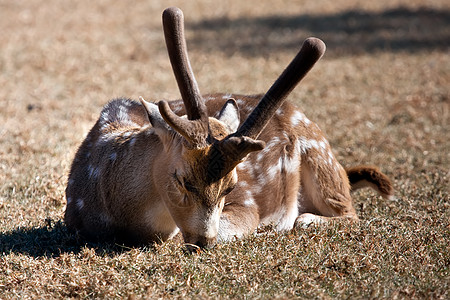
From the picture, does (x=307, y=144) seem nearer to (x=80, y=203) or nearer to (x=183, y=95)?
(x=183, y=95)

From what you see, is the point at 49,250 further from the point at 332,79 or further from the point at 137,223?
the point at 332,79

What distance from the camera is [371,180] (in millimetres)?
6094

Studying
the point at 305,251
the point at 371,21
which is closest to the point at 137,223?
the point at 305,251

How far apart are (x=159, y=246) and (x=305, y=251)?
3.64 feet

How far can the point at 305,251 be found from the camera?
4641mm

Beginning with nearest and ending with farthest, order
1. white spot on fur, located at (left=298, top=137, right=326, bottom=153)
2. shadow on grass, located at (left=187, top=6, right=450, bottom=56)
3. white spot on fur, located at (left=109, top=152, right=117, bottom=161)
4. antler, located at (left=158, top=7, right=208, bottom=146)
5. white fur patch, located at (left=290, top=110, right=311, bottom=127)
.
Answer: antler, located at (left=158, top=7, right=208, bottom=146) < white spot on fur, located at (left=109, top=152, right=117, bottom=161) < white spot on fur, located at (left=298, top=137, right=326, bottom=153) < white fur patch, located at (left=290, top=110, right=311, bottom=127) < shadow on grass, located at (left=187, top=6, right=450, bottom=56)

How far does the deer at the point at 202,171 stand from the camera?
4.27 m

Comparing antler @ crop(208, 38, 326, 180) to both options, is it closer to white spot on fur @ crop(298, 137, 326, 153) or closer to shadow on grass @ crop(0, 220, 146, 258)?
shadow on grass @ crop(0, 220, 146, 258)

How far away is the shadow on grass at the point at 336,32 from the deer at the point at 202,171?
694 cm

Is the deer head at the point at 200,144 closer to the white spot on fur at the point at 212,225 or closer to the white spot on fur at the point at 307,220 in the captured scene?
the white spot on fur at the point at 212,225

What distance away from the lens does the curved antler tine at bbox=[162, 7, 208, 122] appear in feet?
14.2

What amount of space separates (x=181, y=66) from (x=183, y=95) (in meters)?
0.23

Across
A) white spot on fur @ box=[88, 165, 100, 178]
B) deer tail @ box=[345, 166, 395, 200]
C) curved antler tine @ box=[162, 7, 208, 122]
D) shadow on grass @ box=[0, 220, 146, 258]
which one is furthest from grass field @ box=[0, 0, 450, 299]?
curved antler tine @ box=[162, 7, 208, 122]

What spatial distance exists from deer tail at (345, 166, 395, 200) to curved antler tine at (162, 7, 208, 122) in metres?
2.40
